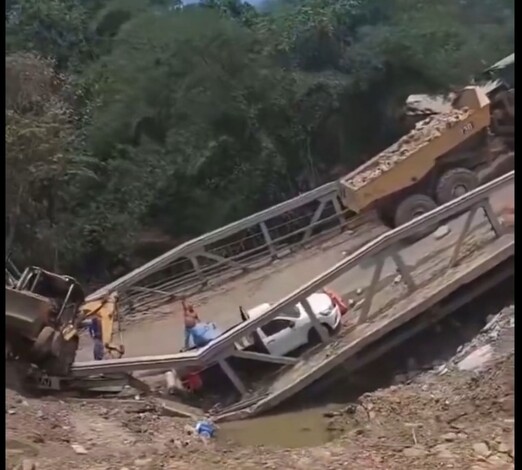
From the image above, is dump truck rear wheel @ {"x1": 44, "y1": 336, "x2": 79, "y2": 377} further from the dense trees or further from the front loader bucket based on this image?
the dense trees

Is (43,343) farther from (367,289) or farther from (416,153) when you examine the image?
(416,153)

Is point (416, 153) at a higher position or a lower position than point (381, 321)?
higher

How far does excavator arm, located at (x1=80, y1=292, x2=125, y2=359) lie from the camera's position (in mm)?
2178

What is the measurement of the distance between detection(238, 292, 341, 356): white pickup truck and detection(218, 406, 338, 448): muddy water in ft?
0.42

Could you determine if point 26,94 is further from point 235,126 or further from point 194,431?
point 194,431

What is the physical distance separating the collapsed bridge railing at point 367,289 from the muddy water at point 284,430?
70mm

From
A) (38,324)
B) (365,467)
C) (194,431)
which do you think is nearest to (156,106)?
(38,324)

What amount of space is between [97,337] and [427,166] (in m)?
0.74

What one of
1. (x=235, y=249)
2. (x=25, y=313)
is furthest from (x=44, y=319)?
(x=235, y=249)

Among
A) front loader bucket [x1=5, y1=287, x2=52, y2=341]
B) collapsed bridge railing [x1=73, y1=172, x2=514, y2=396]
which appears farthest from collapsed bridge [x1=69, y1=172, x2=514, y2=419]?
front loader bucket [x1=5, y1=287, x2=52, y2=341]

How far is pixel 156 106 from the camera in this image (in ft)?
7.16

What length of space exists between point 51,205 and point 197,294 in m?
0.33

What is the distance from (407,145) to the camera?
2230 millimetres

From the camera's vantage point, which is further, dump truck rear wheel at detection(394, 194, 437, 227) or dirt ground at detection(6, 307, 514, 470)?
dump truck rear wheel at detection(394, 194, 437, 227)
